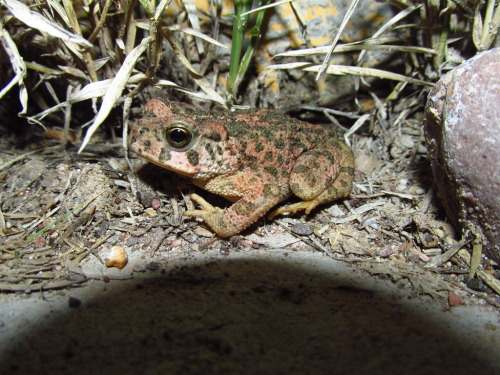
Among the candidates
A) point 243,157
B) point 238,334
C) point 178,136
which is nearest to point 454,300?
point 238,334

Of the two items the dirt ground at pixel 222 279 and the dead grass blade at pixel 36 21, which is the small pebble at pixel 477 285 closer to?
the dirt ground at pixel 222 279

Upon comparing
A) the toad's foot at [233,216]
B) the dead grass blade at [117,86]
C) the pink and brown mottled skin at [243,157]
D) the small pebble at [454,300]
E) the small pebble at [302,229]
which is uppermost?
the dead grass blade at [117,86]

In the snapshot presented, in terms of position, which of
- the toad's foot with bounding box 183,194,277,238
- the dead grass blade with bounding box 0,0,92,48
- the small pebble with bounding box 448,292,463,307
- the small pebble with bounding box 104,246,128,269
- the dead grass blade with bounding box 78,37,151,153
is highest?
the dead grass blade with bounding box 0,0,92,48

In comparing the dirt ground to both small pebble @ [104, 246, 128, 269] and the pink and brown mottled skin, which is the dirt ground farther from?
the pink and brown mottled skin

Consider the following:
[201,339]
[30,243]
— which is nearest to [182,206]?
[30,243]

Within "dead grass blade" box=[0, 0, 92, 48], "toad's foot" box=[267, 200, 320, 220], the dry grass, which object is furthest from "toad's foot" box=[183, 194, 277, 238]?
"dead grass blade" box=[0, 0, 92, 48]

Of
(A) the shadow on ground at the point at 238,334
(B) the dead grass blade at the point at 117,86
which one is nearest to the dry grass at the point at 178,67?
(B) the dead grass blade at the point at 117,86

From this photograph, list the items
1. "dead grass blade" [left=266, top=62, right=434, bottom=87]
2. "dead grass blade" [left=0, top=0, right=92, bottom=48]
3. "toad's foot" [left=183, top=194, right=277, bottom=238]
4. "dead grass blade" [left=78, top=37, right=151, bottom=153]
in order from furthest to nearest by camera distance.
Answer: "dead grass blade" [left=266, top=62, right=434, bottom=87], "toad's foot" [left=183, top=194, right=277, bottom=238], "dead grass blade" [left=78, top=37, right=151, bottom=153], "dead grass blade" [left=0, top=0, right=92, bottom=48]
